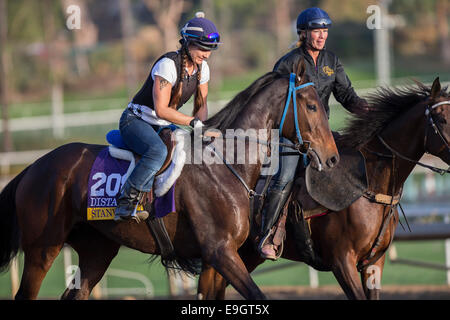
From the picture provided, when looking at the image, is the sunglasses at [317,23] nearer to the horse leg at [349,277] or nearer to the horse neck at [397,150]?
the horse neck at [397,150]

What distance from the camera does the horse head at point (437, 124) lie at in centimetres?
528

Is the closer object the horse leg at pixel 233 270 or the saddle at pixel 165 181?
the horse leg at pixel 233 270

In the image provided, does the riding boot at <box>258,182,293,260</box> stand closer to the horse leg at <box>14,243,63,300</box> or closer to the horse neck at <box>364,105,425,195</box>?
the horse neck at <box>364,105,425,195</box>

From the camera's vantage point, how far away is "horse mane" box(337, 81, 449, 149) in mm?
5658

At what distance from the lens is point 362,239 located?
546 centimetres

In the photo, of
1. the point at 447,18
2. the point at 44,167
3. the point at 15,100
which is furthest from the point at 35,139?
the point at 44,167

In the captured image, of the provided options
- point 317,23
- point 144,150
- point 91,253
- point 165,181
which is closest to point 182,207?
point 165,181

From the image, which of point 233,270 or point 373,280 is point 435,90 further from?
point 233,270

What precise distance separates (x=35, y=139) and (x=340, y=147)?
24360 mm

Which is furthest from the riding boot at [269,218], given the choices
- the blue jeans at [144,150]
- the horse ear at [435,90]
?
the horse ear at [435,90]

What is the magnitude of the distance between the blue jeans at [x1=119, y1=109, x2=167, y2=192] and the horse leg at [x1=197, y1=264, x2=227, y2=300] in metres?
0.78

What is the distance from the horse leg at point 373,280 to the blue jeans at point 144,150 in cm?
190

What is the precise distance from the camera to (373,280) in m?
5.61

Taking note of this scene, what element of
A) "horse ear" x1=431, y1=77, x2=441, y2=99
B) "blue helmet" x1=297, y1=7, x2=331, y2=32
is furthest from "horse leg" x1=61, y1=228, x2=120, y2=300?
"horse ear" x1=431, y1=77, x2=441, y2=99
